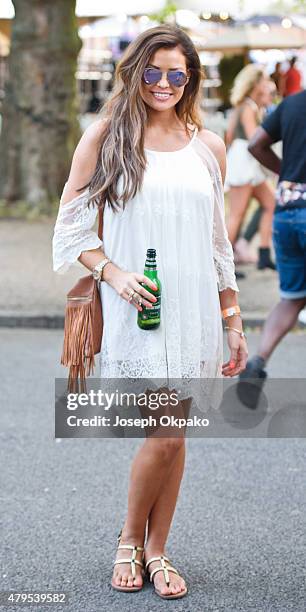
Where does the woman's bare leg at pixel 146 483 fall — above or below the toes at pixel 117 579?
above

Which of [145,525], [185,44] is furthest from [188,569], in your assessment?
[185,44]

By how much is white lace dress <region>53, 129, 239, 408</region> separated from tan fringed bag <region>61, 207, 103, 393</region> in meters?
0.03

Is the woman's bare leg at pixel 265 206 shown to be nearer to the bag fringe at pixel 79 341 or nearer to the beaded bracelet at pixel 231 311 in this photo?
the beaded bracelet at pixel 231 311

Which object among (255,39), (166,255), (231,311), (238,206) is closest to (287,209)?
(231,311)

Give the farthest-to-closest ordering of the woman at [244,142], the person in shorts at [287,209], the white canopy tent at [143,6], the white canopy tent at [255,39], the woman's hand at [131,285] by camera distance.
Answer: the white canopy tent at [255,39], the white canopy tent at [143,6], the woman at [244,142], the person in shorts at [287,209], the woman's hand at [131,285]

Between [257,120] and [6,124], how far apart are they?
226 inches

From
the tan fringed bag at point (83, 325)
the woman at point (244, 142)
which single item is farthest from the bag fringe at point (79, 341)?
the woman at point (244, 142)

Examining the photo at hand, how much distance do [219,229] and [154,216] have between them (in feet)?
1.07

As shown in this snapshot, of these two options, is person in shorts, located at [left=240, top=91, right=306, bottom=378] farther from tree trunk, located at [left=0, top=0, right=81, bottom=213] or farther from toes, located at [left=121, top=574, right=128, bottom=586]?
tree trunk, located at [left=0, top=0, right=81, bottom=213]

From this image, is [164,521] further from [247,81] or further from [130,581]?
[247,81]

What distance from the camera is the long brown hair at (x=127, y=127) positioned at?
11.3 feet

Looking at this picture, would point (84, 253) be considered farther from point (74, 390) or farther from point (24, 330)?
point (24, 330)

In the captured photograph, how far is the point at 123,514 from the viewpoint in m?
4.60

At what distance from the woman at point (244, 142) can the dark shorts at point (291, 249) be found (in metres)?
3.86
